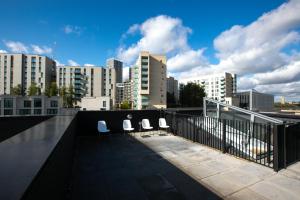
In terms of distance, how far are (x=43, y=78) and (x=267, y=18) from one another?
81193mm

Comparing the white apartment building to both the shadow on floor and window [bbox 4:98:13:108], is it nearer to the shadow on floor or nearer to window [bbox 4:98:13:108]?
window [bbox 4:98:13:108]

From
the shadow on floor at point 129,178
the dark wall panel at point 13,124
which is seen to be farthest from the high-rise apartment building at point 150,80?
the shadow on floor at point 129,178

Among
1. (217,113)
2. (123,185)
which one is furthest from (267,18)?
(123,185)

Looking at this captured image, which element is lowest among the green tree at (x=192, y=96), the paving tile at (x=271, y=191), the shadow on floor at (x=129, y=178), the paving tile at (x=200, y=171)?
the shadow on floor at (x=129, y=178)

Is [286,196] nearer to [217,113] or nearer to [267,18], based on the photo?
[217,113]

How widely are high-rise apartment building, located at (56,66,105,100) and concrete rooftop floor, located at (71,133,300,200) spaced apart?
7492cm

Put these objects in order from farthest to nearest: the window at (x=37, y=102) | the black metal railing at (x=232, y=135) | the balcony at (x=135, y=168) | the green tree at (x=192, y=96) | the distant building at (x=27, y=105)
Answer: the green tree at (x=192, y=96) < the window at (x=37, y=102) < the distant building at (x=27, y=105) < the black metal railing at (x=232, y=135) < the balcony at (x=135, y=168)

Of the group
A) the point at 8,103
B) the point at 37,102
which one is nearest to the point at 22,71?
the point at 8,103

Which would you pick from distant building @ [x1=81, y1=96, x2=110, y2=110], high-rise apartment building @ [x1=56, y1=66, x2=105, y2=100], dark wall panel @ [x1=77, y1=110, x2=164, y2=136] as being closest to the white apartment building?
high-rise apartment building @ [x1=56, y1=66, x2=105, y2=100]

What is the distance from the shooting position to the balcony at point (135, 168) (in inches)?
55.1

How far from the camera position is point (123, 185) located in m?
3.90

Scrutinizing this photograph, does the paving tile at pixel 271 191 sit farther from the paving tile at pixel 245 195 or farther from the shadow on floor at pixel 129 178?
the shadow on floor at pixel 129 178

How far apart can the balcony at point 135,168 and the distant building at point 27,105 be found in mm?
44391

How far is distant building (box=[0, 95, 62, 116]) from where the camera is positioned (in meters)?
45.3
